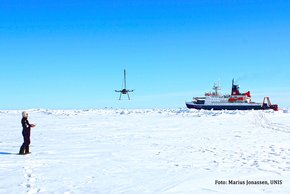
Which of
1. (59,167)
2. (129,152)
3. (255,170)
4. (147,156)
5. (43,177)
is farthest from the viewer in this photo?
(129,152)

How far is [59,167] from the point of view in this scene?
36.1 feet

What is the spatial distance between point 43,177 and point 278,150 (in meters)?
10.0

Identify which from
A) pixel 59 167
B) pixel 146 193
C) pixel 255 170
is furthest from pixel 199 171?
pixel 59 167

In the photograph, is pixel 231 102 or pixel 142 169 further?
pixel 231 102

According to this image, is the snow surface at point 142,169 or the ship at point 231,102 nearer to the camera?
the snow surface at point 142,169

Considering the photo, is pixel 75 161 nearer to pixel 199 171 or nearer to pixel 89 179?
pixel 89 179

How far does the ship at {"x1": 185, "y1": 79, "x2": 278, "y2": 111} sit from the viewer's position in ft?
264

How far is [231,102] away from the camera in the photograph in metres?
81.5

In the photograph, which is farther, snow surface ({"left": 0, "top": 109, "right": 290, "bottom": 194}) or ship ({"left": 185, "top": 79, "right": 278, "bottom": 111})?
ship ({"left": 185, "top": 79, "right": 278, "bottom": 111})

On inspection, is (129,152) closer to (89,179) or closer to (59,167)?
(59,167)

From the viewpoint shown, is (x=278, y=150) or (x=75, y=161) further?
(x=278, y=150)

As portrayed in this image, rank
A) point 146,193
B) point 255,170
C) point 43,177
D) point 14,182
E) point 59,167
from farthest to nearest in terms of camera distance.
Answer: point 59,167 < point 255,170 < point 43,177 < point 14,182 < point 146,193

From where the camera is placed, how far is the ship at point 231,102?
8051 cm

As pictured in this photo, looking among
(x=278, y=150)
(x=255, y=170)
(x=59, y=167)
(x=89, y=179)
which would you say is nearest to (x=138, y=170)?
(x=89, y=179)
